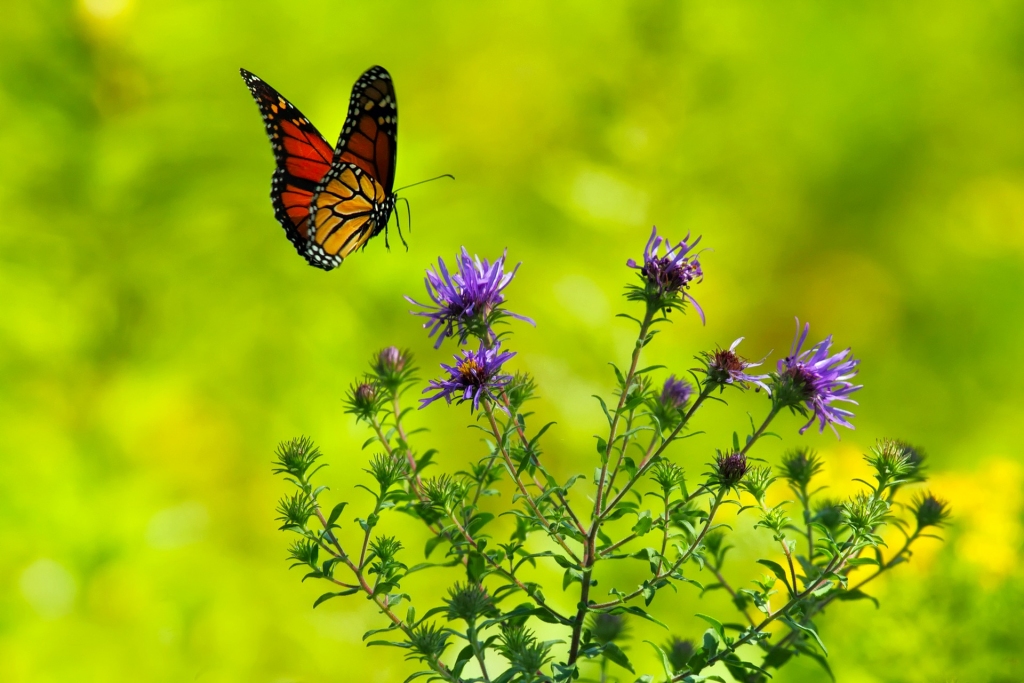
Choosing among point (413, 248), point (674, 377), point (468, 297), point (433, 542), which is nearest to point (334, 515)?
point (433, 542)

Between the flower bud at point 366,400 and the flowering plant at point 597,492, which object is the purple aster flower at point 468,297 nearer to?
the flowering plant at point 597,492

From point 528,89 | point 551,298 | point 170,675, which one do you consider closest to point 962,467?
point 551,298

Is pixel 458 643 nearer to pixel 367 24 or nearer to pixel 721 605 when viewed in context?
pixel 721 605

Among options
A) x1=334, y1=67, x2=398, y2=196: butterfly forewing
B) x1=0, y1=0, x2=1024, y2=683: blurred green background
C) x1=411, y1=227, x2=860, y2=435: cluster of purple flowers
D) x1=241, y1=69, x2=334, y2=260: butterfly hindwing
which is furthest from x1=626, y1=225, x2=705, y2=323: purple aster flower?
x1=0, y1=0, x2=1024, y2=683: blurred green background

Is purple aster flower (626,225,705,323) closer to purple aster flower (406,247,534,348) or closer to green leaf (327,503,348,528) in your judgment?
purple aster flower (406,247,534,348)

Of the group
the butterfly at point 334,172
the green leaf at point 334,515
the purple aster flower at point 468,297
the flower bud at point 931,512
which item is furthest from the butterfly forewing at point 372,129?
the flower bud at point 931,512

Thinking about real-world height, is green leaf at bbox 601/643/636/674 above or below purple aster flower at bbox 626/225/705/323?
below

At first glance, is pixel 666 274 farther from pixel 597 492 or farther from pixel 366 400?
pixel 366 400
